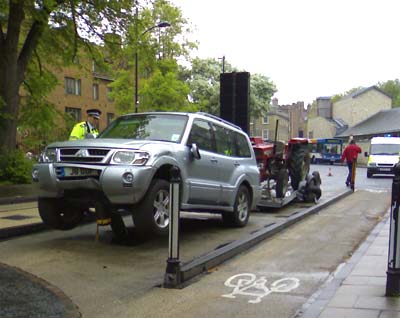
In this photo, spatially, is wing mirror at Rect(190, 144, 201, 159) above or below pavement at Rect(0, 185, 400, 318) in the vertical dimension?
above

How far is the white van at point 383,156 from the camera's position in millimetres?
29734

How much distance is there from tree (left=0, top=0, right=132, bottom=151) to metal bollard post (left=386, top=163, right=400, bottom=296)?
392 inches

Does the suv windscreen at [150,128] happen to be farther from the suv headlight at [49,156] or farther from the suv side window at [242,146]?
the suv side window at [242,146]

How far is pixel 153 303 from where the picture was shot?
519 cm

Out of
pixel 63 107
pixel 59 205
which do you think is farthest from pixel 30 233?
pixel 63 107

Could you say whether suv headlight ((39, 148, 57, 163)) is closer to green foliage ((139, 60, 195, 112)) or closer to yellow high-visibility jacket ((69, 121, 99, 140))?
yellow high-visibility jacket ((69, 121, 99, 140))

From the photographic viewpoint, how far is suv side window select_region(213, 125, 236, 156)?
30.0ft

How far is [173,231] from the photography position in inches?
225

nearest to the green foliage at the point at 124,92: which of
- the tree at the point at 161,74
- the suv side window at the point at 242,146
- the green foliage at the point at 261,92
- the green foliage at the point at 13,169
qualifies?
the tree at the point at 161,74

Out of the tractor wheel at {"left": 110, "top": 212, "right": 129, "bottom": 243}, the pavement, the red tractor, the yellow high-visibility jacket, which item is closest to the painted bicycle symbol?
the pavement

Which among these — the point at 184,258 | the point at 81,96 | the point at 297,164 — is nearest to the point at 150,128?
the point at 184,258

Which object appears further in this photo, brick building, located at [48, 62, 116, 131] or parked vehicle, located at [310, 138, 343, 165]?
parked vehicle, located at [310, 138, 343, 165]

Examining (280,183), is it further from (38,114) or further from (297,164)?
(38,114)

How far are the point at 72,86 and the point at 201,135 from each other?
45079 millimetres
